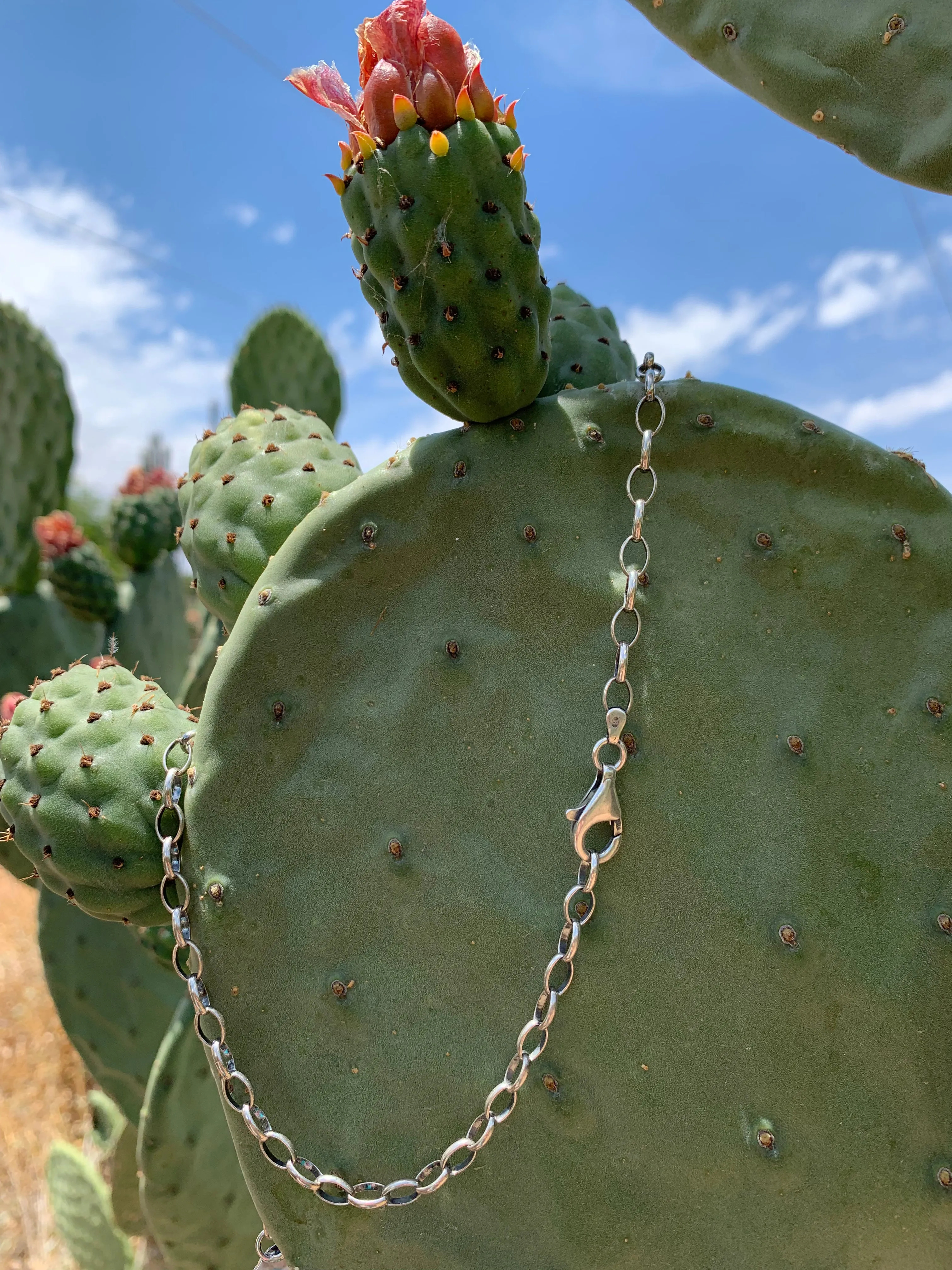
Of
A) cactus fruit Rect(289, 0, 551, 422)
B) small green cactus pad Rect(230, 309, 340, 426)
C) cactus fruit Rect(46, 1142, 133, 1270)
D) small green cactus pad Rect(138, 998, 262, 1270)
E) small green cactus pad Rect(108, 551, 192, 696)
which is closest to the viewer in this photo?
cactus fruit Rect(289, 0, 551, 422)

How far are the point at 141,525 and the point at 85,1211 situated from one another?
1.88 m

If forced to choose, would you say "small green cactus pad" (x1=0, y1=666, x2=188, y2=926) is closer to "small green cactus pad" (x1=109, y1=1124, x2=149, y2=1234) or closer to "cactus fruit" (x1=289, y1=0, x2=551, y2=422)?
"cactus fruit" (x1=289, y1=0, x2=551, y2=422)

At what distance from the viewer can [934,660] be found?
32.4 inches

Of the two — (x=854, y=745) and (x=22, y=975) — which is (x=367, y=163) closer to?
(x=854, y=745)

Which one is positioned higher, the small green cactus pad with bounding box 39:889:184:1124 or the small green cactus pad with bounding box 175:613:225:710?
the small green cactus pad with bounding box 175:613:225:710

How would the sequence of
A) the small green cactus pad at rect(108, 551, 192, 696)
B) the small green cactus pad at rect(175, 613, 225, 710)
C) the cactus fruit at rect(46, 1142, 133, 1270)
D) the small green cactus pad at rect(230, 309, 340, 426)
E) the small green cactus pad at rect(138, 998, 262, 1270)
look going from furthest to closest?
the small green cactus pad at rect(108, 551, 192, 696), the small green cactus pad at rect(230, 309, 340, 426), the cactus fruit at rect(46, 1142, 133, 1270), the small green cactus pad at rect(175, 613, 225, 710), the small green cactus pad at rect(138, 998, 262, 1270)

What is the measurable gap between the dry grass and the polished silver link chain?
2.08m

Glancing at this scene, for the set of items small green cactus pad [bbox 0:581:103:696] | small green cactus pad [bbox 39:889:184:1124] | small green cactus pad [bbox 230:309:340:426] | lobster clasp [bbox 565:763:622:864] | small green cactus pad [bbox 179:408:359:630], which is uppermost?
small green cactus pad [bbox 230:309:340:426]

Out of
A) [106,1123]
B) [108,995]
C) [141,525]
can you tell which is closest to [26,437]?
[141,525]

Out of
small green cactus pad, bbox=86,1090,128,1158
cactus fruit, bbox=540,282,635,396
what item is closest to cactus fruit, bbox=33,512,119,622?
small green cactus pad, bbox=86,1090,128,1158

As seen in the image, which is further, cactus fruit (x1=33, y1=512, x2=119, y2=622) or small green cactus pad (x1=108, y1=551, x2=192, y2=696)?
small green cactus pad (x1=108, y1=551, x2=192, y2=696)

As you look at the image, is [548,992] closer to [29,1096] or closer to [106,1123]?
[106,1123]

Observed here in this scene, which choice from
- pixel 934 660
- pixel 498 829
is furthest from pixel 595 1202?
pixel 934 660

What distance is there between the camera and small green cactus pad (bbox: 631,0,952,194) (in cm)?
82
